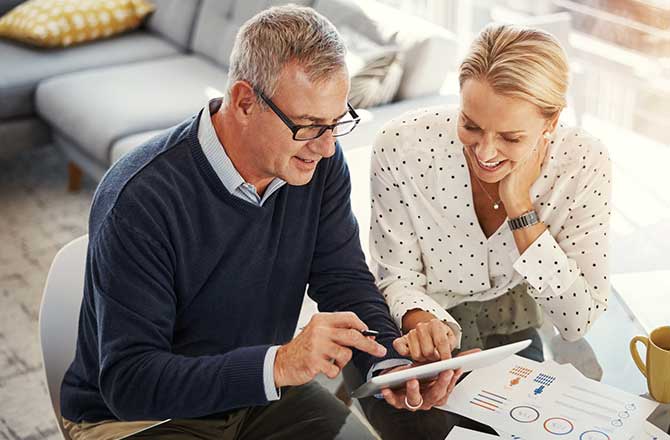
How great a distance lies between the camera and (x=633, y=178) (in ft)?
10.0

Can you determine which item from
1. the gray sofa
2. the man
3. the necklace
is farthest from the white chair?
the gray sofa

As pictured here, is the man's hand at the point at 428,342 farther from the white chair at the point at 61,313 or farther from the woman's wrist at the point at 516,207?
the white chair at the point at 61,313

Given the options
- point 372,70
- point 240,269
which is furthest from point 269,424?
point 372,70

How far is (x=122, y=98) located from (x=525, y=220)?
2.17m

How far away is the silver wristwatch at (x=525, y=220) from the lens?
1.62 m

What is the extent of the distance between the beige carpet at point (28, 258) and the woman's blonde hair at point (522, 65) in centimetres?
153

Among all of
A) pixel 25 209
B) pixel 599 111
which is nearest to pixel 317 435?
pixel 25 209

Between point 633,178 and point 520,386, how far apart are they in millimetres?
1842

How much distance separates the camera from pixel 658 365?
1394 millimetres

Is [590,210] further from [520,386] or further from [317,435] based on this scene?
[317,435]

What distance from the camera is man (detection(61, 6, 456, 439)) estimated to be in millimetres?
1390

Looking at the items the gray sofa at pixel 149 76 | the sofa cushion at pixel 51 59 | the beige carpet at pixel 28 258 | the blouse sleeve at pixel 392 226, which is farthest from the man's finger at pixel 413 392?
the sofa cushion at pixel 51 59

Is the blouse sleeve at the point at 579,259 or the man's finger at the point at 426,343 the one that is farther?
the blouse sleeve at the point at 579,259

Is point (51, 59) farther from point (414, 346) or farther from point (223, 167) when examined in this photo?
point (414, 346)
